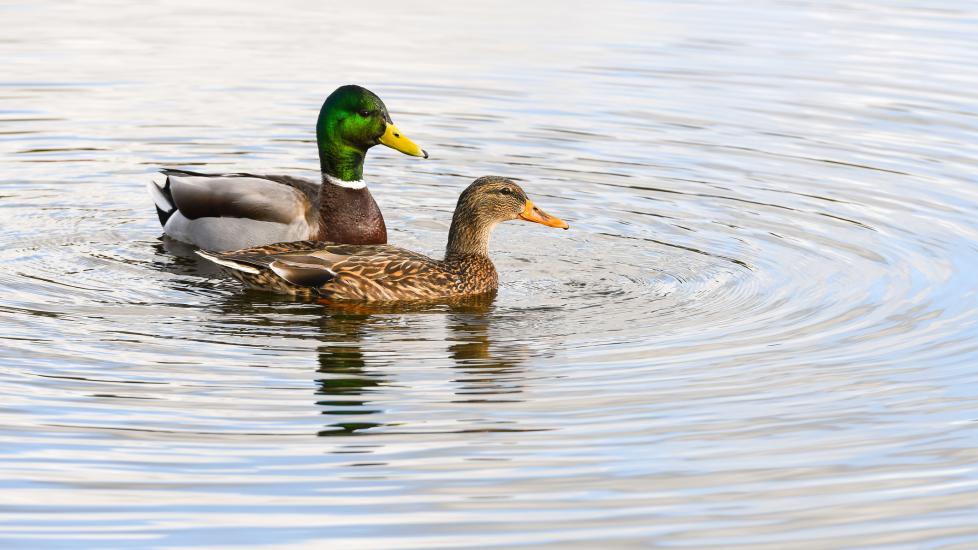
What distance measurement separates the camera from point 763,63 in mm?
19078

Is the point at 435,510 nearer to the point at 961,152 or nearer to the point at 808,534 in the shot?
the point at 808,534

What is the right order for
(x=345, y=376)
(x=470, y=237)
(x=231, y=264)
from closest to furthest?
(x=345, y=376)
(x=231, y=264)
(x=470, y=237)

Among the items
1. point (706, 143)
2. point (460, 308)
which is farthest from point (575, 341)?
point (706, 143)

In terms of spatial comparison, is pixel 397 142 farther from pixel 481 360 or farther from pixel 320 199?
pixel 481 360

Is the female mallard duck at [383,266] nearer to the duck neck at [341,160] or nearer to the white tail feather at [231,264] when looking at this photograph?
the white tail feather at [231,264]

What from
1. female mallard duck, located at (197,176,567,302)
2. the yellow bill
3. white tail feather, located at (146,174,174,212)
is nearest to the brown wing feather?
female mallard duck, located at (197,176,567,302)

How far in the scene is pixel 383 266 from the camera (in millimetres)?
10953

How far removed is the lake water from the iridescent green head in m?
0.75

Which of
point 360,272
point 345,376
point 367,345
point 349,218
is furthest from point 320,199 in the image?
point 345,376

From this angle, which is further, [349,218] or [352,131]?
[352,131]

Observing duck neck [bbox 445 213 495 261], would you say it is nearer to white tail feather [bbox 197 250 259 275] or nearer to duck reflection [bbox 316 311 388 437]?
duck reflection [bbox 316 311 388 437]

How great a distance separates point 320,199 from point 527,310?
8.09 feet

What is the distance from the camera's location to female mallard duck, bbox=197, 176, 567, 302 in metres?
10.9

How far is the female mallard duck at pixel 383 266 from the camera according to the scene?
35.6ft
